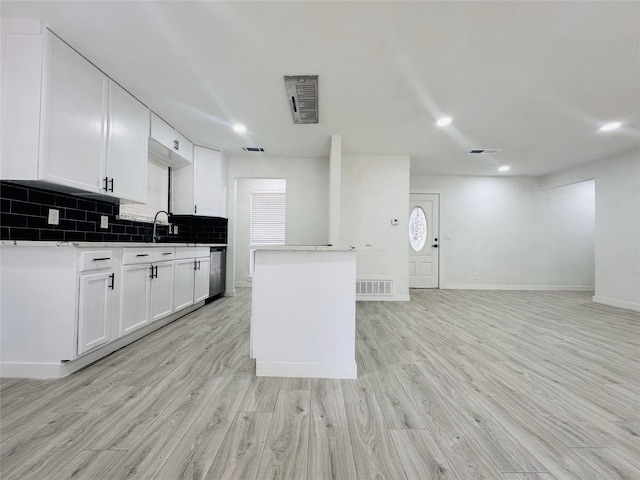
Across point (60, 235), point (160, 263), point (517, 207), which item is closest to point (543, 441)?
point (160, 263)

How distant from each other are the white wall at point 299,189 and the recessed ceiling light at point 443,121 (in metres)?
2.10

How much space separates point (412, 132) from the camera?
3.93 metres

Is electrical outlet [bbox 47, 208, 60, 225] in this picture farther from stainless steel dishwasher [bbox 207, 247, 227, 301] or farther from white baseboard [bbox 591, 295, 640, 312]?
white baseboard [bbox 591, 295, 640, 312]

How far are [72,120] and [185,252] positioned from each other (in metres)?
1.84

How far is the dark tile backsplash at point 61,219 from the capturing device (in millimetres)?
2105

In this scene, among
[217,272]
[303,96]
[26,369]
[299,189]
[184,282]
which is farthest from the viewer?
[299,189]

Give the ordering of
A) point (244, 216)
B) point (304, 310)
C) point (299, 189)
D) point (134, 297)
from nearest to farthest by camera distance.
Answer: point (304, 310) < point (134, 297) < point (299, 189) < point (244, 216)

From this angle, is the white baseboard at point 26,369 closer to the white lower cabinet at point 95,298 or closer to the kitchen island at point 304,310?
the white lower cabinet at point 95,298

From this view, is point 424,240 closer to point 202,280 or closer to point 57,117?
point 202,280

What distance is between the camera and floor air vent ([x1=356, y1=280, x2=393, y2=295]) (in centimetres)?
503

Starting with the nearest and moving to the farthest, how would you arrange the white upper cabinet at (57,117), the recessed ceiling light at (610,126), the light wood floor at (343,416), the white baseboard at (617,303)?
1. the light wood floor at (343,416)
2. the white upper cabinet at (57,117)
3. the recessed ceiling light at (610,126)
4. the white baseboard at (617,303)

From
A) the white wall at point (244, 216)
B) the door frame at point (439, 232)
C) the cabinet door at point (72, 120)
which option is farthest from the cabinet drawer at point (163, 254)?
the door frame at point (439, 232)

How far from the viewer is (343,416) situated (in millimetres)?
1591

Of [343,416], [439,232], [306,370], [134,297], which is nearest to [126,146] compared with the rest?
[134,297]
